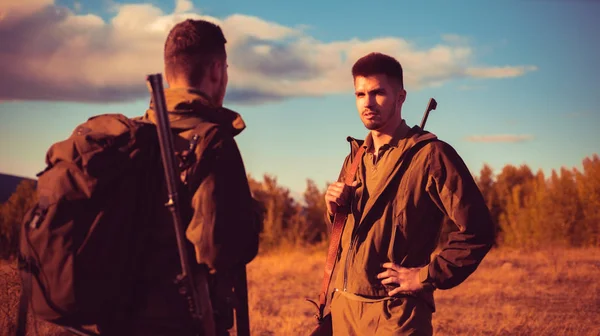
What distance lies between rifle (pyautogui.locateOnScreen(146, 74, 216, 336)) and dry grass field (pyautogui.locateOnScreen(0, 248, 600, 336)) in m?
3.67

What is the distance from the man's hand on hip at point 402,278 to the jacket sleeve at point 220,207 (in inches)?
44.6

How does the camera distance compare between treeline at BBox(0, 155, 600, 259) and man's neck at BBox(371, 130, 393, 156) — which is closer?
man's neck at BBox(371, 130, 393, 156)

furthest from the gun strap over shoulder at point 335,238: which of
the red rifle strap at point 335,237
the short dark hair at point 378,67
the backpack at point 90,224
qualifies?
the backpack at point 90,224

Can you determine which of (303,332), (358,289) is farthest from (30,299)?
(303,332)

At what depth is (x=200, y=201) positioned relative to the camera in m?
2.28

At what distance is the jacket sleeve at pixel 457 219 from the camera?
10.5 feet

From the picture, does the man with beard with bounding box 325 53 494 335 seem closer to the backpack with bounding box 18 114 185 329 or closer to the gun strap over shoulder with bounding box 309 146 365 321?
the gun strap over shoulder with bounding box 309 146 365 321

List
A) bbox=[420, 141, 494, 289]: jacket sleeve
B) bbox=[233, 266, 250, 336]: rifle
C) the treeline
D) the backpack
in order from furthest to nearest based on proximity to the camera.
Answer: the treeline < bbox=[420, 141, 494, 289]: jacket sleeve < bbox=[233, 266, 250, 336]: rifle < the backpack

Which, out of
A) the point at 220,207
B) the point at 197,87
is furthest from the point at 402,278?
the point at 197,87

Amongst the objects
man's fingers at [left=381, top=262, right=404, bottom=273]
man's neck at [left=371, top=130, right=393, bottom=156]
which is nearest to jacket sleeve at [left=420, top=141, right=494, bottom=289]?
man's fingers at [left=381, top=262, right=404, bottom=273]

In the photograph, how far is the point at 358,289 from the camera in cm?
340

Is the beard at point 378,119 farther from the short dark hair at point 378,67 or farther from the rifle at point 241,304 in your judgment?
the rifle at point 241,304

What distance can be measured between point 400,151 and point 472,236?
57cm

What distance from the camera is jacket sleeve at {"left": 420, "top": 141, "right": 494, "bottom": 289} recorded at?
126 inches
